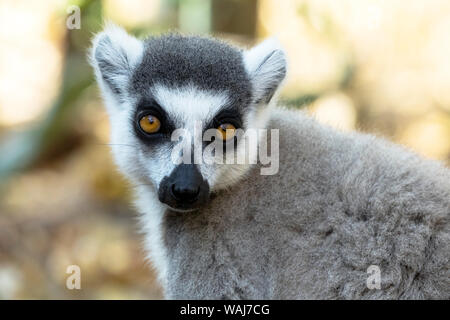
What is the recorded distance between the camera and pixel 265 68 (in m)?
4.11

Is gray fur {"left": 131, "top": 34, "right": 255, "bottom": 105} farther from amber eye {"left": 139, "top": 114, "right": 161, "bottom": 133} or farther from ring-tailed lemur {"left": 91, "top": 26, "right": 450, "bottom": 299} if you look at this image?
amber eye {"left": 139, "top": 114, "right": 161, "bottom": 133}

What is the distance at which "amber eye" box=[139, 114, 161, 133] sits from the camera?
3.82 meters

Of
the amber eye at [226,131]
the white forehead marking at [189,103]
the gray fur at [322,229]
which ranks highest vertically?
the white forehead marking at [189,103]

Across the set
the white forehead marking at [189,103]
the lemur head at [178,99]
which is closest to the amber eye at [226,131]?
the lemur head at [178,99]

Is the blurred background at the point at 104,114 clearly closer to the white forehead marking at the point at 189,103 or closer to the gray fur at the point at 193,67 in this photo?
the gray fur at the point at 193,67

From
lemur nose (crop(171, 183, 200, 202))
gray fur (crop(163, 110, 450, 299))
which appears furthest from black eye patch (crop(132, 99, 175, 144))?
gray fur (crop(163, 110, 450, 299))

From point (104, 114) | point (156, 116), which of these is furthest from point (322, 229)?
point (104, 114)

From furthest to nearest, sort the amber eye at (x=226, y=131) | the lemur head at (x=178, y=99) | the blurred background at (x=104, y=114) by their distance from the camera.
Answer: the blurred background at (x=104, y=114) → the amber eye at (x=226, y=131) → the lemur head at (x=178, y=99)

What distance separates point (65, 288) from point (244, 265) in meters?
3.47

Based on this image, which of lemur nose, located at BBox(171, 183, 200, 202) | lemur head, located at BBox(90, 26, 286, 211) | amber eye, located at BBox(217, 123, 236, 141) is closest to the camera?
lemur nose, located at BBox(171, 183, 200, 202)

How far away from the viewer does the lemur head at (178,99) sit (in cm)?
373

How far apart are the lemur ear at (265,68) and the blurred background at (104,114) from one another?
1477mm

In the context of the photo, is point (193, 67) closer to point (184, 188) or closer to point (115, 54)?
point (115, 54)

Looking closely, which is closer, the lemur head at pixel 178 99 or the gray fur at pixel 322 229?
the gray fur at pixel 322 229
